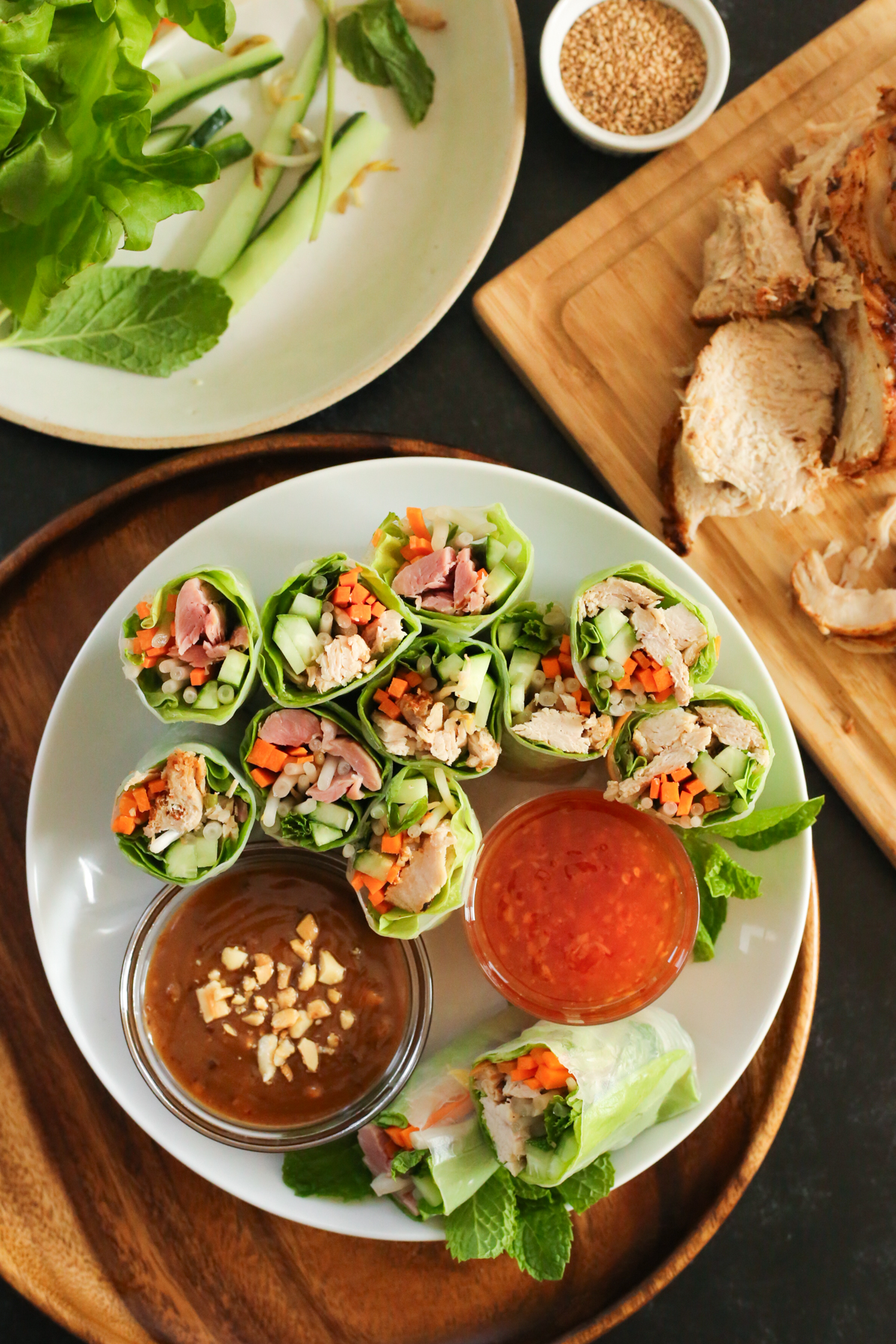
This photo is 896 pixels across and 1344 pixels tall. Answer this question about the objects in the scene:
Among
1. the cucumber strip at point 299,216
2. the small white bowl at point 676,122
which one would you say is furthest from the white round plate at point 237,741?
the small white bowl at point 676,122

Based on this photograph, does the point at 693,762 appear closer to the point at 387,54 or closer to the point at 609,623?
the point at 609,623

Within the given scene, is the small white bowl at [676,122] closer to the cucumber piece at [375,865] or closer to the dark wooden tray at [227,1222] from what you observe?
the dark wooden tray at [227,1222]

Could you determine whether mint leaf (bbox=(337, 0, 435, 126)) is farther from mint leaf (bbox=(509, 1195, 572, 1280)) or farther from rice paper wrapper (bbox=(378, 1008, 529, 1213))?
mint leaf (bbox=(509, 1195, 572, 1280))

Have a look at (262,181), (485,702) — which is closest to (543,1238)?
(485,702)

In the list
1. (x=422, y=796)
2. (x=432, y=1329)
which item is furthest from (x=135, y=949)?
(x=432, y=1329)

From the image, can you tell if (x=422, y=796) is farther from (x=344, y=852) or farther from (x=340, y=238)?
(x=340, y=238)

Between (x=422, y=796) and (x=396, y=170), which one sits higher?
(x=396, y=170)

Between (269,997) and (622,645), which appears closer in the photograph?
(622,645)
